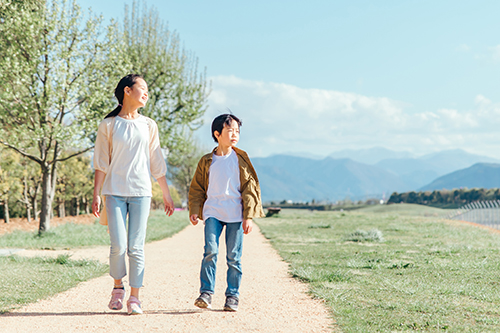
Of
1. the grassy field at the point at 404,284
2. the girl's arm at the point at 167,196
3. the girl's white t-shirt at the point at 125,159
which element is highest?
the girl's white t-shirt at the point at 125,159

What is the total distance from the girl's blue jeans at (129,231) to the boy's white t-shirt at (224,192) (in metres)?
0.70

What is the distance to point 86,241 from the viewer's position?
13523 millimetres

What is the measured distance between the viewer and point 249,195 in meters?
5.12

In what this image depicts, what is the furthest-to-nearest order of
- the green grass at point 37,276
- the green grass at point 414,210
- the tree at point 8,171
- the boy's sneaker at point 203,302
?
the green grass at point 414,210 → the tree at point 8,171 → the green grass at point 37,276 → the boy's sneaker at point 203,302

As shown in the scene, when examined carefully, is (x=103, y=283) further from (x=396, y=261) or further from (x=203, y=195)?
(x=396, y=261)

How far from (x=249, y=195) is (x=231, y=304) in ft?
4.02

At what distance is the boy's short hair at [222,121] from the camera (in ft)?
17.3

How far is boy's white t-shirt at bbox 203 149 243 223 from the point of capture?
512cm

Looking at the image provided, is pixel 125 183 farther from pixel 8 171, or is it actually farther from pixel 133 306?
pixel 8 171

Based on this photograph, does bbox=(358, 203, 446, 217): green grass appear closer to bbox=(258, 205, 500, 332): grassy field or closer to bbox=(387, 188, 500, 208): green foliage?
bbox=(387, 188, 500, 208): green foliage

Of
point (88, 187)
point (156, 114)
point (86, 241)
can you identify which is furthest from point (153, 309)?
point (88, 187)

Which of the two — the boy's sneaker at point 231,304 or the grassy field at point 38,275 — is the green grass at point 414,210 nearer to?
the grassy field at point 38,275

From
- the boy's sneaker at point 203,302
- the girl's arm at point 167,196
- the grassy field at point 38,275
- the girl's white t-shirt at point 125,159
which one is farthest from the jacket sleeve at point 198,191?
the grassy field at point 38,275

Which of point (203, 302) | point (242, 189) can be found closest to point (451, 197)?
point (242, 189)
